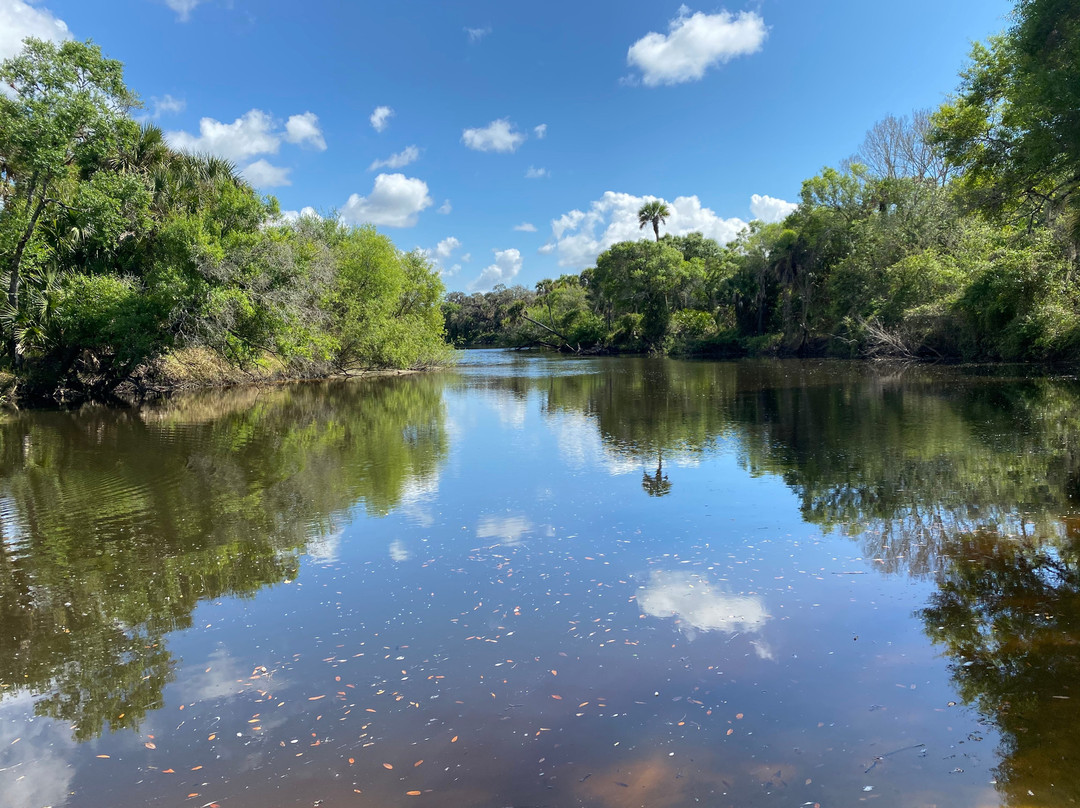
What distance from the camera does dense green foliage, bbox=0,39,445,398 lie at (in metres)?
23.4

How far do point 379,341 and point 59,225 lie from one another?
1985 centimetres

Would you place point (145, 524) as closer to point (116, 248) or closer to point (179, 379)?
point (116, 248)

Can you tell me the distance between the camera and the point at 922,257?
3712 centimetres

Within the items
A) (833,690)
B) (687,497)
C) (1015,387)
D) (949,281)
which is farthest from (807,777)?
(949,281)

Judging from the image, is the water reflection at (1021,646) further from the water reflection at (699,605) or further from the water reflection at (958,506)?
the water reflection at (699,605)

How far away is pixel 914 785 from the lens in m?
4.01

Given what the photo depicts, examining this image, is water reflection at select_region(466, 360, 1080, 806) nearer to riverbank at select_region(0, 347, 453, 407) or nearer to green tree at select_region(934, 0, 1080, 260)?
green tree at select_region(934, 0, 1080, 260)

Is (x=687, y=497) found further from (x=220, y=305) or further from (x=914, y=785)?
(x=220, y=305)

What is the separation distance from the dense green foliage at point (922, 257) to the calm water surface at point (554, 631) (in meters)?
8.88

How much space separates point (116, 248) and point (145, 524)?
24.5m

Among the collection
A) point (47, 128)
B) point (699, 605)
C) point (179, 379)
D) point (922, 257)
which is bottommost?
point (699, 605)

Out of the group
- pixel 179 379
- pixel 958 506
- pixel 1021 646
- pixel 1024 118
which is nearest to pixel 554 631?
pixel 1021 646

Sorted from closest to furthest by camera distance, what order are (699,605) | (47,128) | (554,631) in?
(554,631) → (699,605) → (47,128)

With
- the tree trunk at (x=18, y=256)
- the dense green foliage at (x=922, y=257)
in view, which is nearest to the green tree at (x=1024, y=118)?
the dense green foliage at (x=922, y=257)
